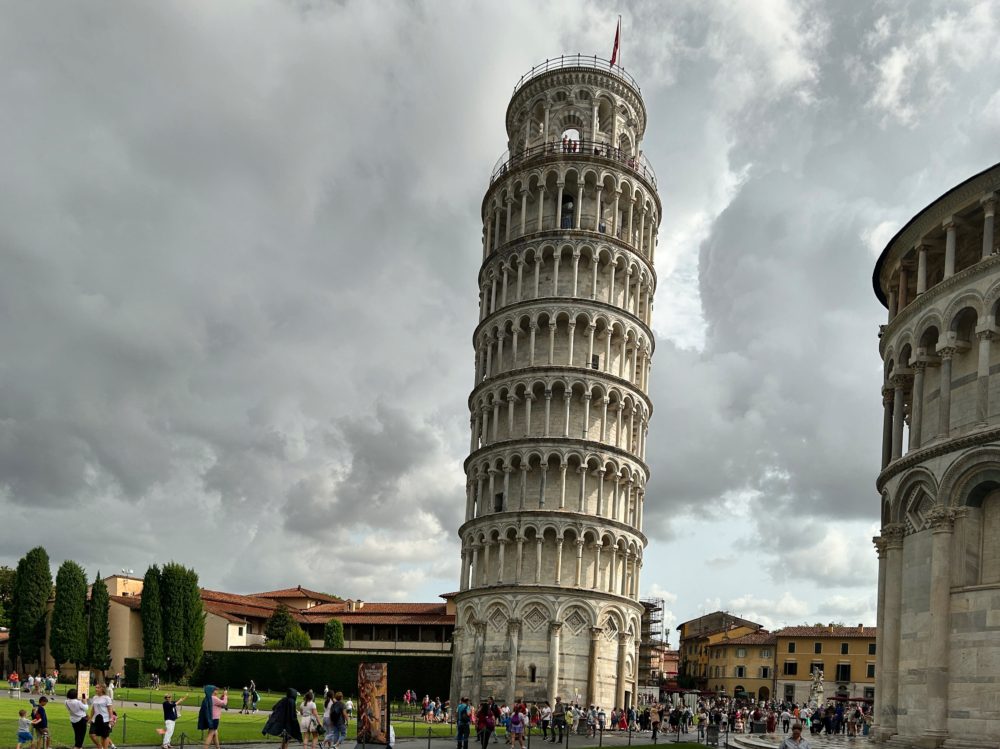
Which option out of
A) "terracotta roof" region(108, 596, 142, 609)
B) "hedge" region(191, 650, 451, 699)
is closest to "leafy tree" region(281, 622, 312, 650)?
"hedge" region(191, 650, 451, 699)

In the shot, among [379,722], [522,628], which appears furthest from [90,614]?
[379,722]

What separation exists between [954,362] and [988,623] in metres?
7.44

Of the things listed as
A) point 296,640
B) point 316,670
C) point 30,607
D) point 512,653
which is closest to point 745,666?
point 296,640

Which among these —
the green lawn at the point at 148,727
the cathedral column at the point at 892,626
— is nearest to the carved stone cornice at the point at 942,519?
the cathedral column at the point at 892,626

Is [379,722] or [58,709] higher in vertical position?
[379,722]

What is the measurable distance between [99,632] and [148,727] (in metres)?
56.4

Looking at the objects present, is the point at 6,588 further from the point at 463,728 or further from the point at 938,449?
the point at 938,449

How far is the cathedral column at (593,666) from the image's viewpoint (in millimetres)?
61719

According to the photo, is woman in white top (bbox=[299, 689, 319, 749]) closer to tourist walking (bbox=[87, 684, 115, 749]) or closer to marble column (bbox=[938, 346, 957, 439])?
tourist walking (bbox=[87, 684, 115, 749])

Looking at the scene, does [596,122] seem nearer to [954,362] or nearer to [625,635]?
[625,635]

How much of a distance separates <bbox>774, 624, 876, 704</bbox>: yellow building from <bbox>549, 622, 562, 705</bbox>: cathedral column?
5979 centimetres

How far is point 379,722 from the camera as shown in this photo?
81.2 feet

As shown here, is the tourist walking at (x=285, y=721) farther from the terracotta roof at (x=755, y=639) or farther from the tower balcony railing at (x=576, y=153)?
the terracotta roof at (x=755, y=639)

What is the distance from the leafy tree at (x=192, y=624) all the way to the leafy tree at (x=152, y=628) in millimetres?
1927
